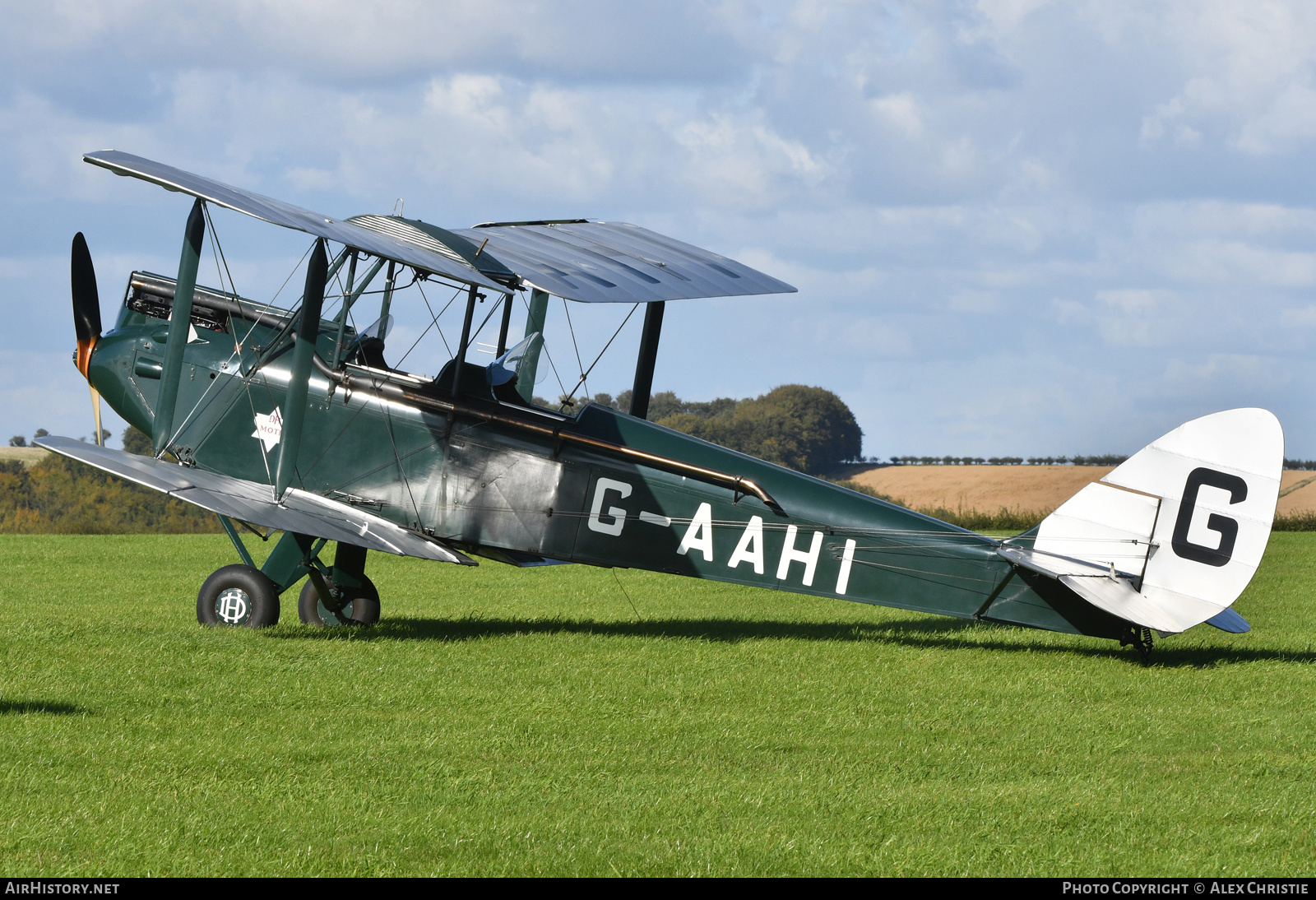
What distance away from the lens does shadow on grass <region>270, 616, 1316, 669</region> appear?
864 cm

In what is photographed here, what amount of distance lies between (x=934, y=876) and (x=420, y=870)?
1.67 meters

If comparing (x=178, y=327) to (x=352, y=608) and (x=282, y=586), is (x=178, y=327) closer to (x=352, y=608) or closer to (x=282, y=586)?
(x=282, y=586)

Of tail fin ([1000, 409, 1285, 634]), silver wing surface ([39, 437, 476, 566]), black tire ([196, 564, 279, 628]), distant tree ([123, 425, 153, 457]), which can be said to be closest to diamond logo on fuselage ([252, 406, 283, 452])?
silver wing surface ([39, 437, 476, 566])

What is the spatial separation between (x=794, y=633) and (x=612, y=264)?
11.1 ft

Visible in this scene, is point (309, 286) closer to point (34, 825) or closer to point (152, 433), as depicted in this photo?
point (152, 433)

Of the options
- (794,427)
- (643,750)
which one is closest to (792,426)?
(794,427)

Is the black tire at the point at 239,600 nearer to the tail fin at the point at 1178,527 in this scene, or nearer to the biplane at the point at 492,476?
the biplane at the point at 492,476

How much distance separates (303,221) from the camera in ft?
27.7

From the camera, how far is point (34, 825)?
4.19m

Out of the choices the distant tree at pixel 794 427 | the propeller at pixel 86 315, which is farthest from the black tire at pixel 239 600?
the distant tree at pixel 794 427

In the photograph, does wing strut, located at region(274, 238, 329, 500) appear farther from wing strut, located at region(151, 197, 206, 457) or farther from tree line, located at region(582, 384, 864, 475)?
tree line, located at region(582, 384, 864, 475)

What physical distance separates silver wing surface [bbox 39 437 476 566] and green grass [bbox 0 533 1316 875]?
723mm

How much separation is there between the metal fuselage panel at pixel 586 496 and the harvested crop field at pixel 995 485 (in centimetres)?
1906

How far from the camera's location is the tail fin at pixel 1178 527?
751 centimetres
